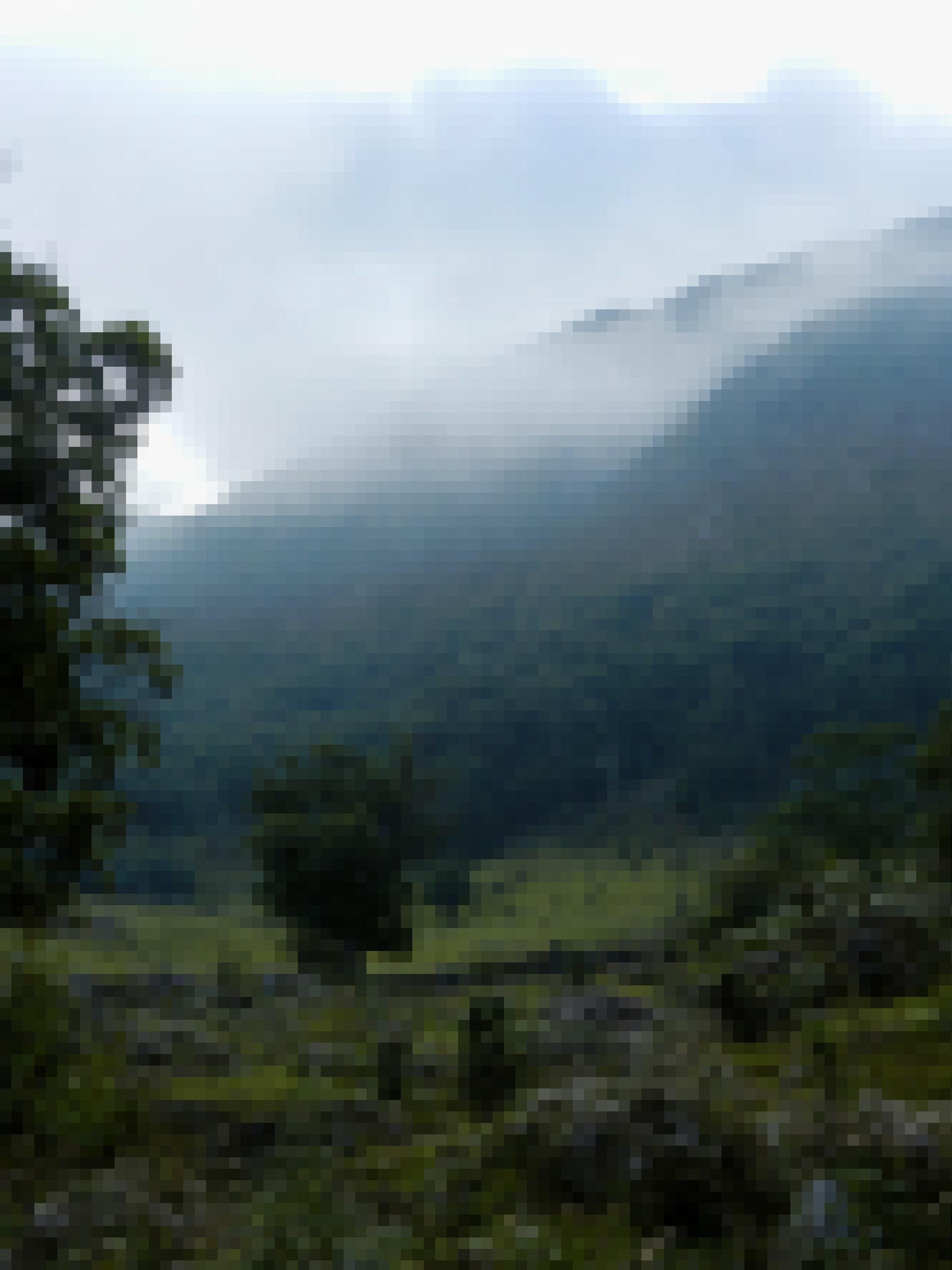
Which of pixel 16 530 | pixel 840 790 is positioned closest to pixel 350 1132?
pixel 16 530

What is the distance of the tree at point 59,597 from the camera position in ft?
50.4

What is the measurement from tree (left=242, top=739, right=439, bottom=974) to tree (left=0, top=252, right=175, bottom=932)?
1961 inches

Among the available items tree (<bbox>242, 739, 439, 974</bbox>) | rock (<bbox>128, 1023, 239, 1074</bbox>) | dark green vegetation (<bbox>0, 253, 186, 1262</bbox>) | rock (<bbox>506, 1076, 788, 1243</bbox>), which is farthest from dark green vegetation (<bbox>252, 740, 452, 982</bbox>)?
rock (<bbox>506, 1076, 788, 1243</bbox>)

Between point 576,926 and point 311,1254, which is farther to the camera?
point 576,926

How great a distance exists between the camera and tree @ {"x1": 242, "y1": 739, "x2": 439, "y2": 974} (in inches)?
2586

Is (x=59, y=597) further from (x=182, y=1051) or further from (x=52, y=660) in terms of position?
(x=182, y=1051)

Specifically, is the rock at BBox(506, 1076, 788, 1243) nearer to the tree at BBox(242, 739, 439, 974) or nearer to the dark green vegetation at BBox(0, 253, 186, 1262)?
the dark green vegetation at BBox(0, 253, 186, 1262)

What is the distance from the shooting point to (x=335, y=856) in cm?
6550

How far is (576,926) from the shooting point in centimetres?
16350

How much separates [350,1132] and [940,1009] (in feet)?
40.2

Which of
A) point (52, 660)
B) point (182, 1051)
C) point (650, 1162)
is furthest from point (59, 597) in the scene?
point (182, 1051)

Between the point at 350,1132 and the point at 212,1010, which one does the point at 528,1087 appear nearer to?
the point at 350,1132

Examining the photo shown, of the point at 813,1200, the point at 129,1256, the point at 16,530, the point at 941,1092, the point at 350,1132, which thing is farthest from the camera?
the point at 350,1132

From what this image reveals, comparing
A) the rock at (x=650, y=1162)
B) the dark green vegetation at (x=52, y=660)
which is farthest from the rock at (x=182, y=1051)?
the rock at (x=650, y=1162)
